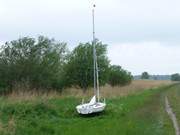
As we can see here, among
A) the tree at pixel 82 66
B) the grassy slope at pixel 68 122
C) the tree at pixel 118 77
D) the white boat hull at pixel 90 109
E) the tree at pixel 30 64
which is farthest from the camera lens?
the tree at pixel 118 77

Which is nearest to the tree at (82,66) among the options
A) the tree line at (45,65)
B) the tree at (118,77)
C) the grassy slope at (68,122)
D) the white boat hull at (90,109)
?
the tree line at (45,65)

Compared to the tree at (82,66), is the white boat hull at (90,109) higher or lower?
lower

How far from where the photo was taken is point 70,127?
844 inches

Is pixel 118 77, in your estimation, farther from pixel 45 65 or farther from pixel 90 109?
pixel 90 109

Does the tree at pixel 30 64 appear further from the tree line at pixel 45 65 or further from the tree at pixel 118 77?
the tree at pixel 118 77

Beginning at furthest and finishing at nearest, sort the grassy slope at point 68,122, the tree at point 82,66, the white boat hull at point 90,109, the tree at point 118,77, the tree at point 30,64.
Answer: the tree at point 118,77
the tree at point 82,66
the tree at point 30,64
the white boat hull at point 90,109
the grassy slope at point 68,122

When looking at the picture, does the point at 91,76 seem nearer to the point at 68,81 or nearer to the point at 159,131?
the point at 68,81

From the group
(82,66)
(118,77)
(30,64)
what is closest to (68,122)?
(30,64)

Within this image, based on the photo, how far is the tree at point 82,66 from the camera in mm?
48344

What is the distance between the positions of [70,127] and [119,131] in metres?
2.55

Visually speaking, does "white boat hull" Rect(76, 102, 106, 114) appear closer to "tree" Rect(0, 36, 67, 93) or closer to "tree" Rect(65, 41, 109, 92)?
"tree" Rect(0, 36, 67, 93)

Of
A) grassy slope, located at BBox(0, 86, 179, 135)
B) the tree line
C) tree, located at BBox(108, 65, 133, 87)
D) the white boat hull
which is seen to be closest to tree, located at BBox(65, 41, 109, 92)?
the tree line

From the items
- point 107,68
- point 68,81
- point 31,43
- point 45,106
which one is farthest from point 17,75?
point 45,106

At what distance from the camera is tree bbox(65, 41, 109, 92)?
48.3 meters
